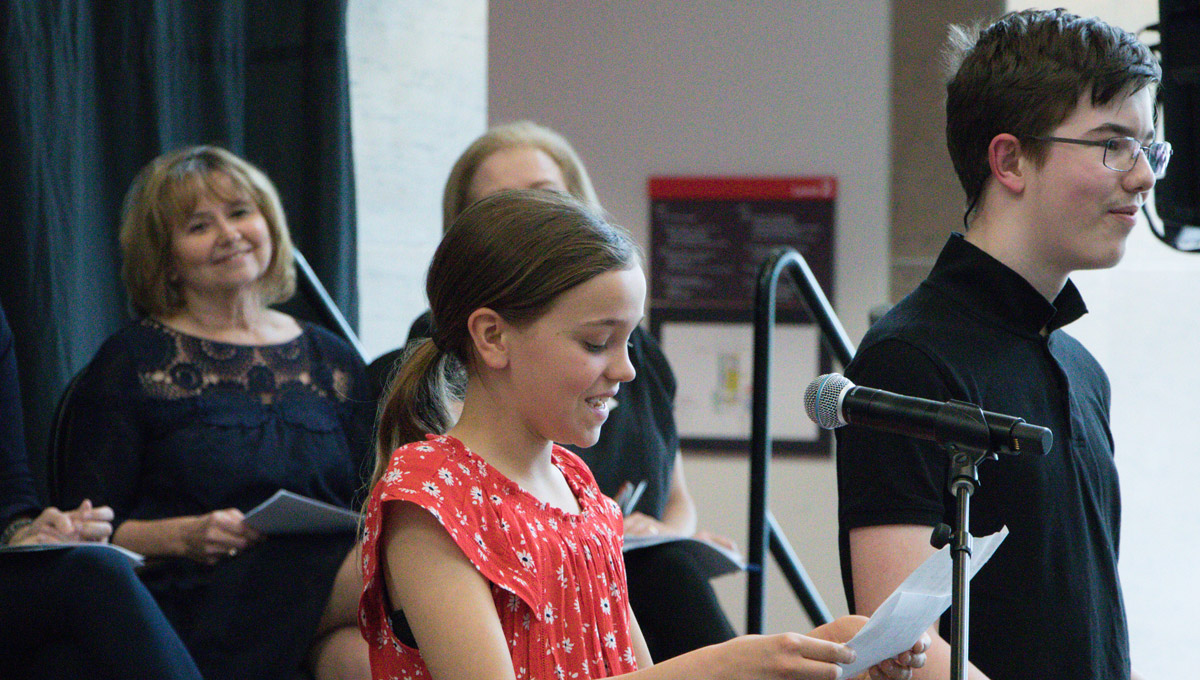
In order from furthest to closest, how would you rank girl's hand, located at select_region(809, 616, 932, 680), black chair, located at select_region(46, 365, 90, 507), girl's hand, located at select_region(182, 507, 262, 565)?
black chair, located at select_region(46, 365, 90, 507) < girl's hand, located at select_region(182, 507, 262, 565) < girl's hand, located at select_region(809, 616, 932, 680)

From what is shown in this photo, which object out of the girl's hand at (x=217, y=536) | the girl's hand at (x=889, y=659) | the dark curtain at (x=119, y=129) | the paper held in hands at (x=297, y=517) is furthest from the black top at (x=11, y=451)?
the girl's hand at (x=889, y=659)

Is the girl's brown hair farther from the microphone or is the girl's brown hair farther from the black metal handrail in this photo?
the black metal handrail

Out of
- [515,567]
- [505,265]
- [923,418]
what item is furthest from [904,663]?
[505,265]

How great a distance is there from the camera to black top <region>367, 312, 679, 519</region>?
2301mm

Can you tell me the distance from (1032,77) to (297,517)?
52.1 inches

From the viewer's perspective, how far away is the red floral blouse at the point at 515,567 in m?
1.22

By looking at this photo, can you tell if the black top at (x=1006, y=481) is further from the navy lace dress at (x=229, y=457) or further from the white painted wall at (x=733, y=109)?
the white painted wall at (x=733, y=109)

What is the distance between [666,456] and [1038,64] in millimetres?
1183

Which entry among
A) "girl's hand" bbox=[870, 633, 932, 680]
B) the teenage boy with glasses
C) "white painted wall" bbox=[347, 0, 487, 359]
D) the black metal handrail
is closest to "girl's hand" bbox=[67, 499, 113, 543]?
the black metal handrail

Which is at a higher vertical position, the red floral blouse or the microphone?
the microphone

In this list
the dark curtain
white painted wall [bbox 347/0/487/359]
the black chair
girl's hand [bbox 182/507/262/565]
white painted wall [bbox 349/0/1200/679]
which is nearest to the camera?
girl's hand [bbox 182/507/262/565]

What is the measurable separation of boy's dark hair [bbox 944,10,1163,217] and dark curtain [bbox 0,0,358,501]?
7.03 ft

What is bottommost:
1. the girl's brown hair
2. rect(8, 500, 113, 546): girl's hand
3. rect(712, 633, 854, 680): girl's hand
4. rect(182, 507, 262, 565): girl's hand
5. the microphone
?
rect(182, 507, 262, 565): girl's hand

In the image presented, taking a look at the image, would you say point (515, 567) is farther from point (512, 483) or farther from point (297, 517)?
point (297, 517)
